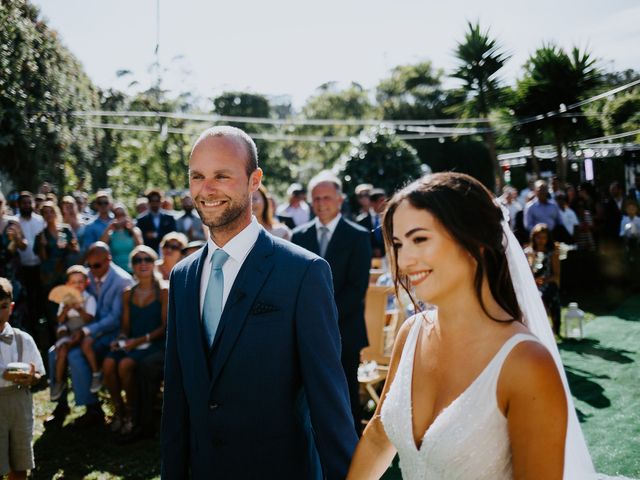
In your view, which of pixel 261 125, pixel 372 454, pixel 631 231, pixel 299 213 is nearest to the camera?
pixel 372 454

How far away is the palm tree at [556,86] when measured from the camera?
1599 centimetres

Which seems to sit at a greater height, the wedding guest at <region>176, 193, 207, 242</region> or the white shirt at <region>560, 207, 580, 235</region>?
the wedding guest at <region>176, 193, 207, 242</region>

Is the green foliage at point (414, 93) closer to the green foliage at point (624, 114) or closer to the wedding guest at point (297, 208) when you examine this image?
the green foliage at point (624, 114)

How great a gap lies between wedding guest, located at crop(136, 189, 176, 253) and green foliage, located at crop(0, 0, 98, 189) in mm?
1522

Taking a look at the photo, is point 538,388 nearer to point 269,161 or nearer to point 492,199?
point 492,199

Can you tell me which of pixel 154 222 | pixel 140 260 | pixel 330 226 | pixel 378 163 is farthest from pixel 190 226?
pixel 330 226

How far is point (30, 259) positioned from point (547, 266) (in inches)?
285

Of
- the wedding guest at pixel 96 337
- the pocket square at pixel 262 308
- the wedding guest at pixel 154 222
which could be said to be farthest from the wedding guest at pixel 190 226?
the pocket square at pixel 262 308

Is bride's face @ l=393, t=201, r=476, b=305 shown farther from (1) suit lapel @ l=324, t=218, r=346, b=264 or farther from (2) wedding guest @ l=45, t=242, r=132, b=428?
(2) wedding guest @ l=45, t=242, r=132, b=428

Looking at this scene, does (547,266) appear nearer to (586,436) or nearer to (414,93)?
(586,436)

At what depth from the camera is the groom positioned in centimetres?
228

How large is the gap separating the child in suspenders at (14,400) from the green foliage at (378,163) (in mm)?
12454

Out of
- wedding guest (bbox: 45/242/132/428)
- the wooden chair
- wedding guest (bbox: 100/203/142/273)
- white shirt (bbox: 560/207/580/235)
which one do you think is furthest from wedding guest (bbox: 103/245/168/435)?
white shirt (bbox: 560/207/580/235)

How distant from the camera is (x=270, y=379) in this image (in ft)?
7.52
